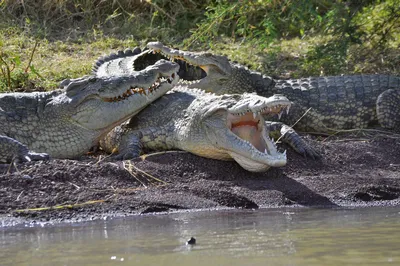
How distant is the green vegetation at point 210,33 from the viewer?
34.7 ft

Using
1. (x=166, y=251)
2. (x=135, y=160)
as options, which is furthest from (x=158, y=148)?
(x=166, y=251)

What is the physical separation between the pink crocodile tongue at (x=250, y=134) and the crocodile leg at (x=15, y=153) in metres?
1.62

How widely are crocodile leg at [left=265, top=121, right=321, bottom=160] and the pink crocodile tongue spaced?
1.87ft

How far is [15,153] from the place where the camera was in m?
7.66

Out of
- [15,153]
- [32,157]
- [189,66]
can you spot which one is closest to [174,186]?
[32,157]

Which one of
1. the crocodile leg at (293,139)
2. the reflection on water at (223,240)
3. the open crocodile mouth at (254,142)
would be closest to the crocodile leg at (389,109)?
the crocodile leg at (293,139)

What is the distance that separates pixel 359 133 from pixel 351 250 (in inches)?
174

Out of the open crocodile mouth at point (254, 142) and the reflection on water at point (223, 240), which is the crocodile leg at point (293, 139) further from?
the reflection on water at point (223, 240)

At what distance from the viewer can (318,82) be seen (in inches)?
395

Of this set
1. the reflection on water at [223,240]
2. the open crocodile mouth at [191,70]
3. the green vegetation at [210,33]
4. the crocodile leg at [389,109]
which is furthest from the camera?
the green vegetation at [210,33]

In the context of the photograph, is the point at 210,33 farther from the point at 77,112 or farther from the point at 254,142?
the point at 254,142

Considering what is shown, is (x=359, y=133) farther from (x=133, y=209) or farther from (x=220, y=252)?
(x=220, y=252)

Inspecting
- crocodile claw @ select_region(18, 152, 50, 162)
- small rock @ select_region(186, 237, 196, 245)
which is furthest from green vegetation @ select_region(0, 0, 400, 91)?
small rock @ select_region(186, 237, 196, 245)

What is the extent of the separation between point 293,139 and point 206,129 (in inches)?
36.5
